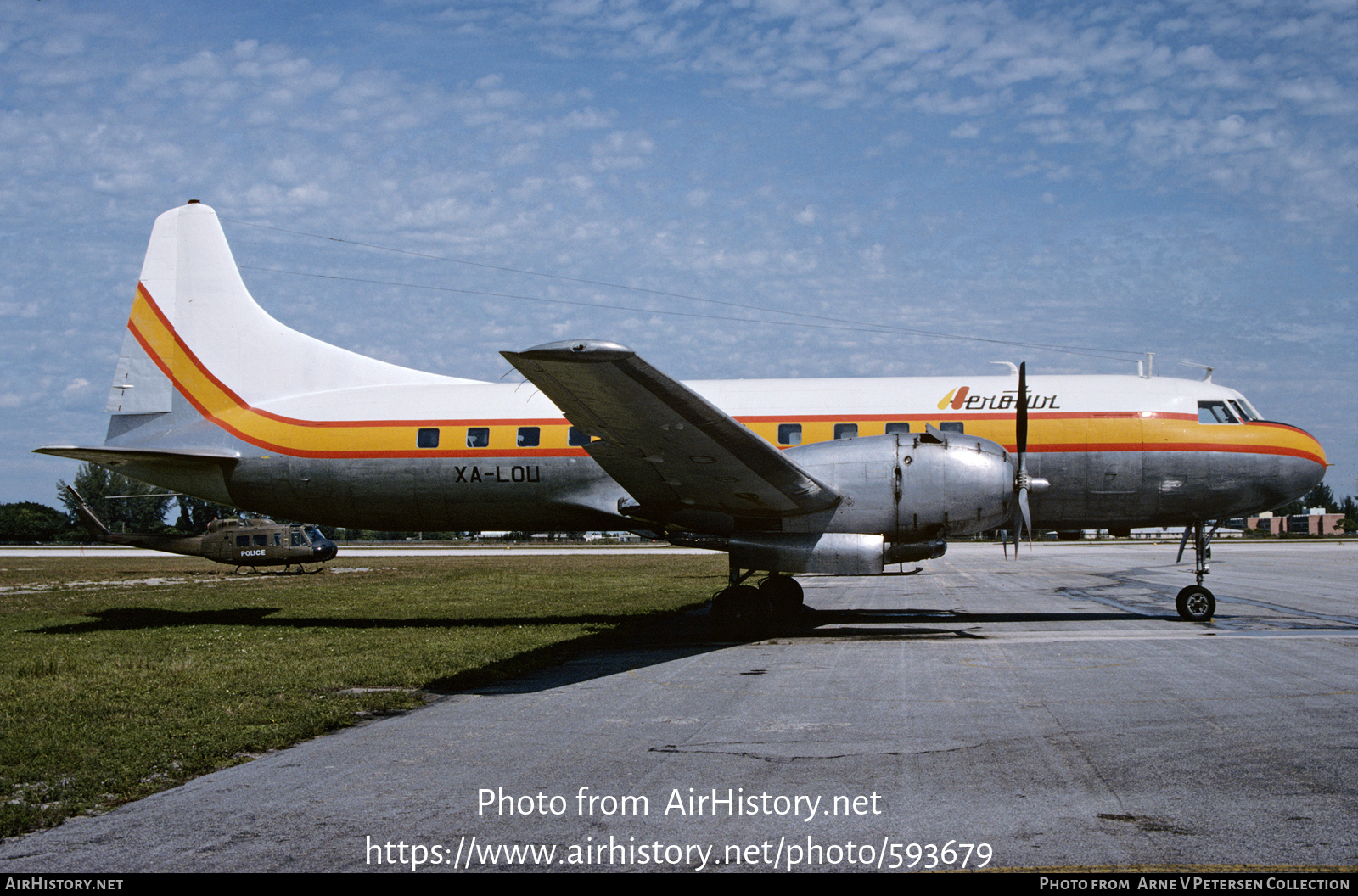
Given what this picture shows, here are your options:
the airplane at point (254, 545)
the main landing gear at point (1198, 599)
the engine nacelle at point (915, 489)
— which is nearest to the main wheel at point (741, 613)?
the engine nacelle at point (915, 489)

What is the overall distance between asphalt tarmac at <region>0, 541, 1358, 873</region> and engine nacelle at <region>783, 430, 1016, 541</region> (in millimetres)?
2460

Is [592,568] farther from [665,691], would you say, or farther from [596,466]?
[665,691]

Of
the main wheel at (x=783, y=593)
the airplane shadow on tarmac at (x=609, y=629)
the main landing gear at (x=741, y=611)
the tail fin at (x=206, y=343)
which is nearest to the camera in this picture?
the airplane shadow on tarmac at (x=609, y=629)

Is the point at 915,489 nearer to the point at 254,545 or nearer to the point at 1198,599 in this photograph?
the point at 1198,599

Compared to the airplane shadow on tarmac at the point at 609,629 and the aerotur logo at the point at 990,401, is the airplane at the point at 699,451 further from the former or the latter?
the airplane shadow on tarmac at the point at 609,629

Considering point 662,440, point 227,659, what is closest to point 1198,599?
point 662,440

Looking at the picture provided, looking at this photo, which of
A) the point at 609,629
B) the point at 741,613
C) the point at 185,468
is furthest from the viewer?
the point at 185,468

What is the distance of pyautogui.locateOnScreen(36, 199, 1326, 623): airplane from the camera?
44.4ft

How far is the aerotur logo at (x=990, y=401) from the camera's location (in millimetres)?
15805

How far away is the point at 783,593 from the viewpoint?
1641cm

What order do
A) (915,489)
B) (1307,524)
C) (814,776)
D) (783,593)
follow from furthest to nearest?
(1307,524), (783,593), (915,489), (814,776)

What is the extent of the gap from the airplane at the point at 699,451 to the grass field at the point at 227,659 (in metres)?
2.49

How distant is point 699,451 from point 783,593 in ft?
16.9
